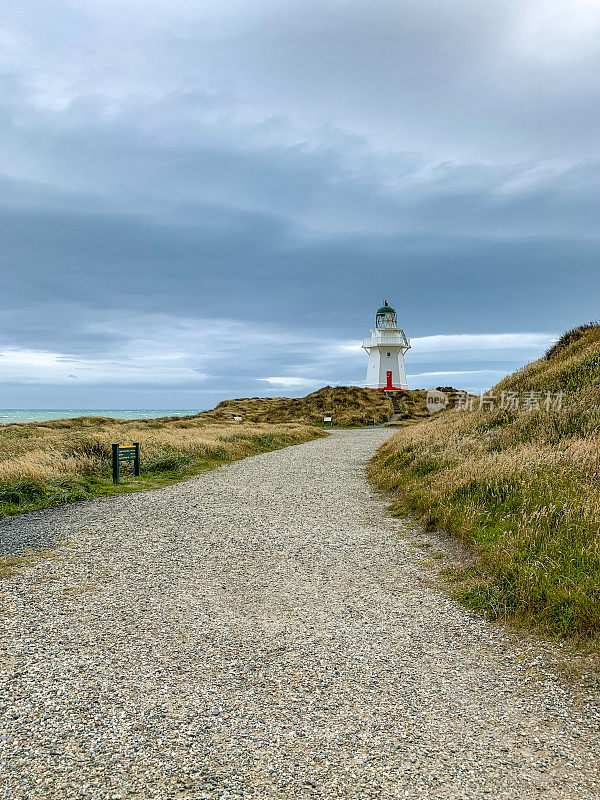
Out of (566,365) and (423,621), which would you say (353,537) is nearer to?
(423,621)

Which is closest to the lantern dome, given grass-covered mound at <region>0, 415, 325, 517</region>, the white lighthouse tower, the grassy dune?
the white lighthouse tower

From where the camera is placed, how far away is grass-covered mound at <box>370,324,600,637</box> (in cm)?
669

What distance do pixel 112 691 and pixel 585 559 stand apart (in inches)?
234

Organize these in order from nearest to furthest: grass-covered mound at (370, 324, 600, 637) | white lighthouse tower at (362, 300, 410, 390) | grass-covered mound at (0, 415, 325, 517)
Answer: grass-covered mound at (370, 324, 600, 637), grass-covered mound at (0, 415, 325, 517), white lighthouse tower at (362, 300, 410, 390)

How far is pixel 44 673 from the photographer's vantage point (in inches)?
212

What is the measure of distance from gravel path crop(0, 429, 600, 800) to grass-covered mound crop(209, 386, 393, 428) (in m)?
42.4

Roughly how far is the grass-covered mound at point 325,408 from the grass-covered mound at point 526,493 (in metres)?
30.6

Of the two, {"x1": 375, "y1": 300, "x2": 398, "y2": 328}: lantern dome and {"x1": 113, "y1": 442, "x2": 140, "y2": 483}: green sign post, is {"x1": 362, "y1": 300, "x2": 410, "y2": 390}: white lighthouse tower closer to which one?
{"x1": 375, "y1": 300, "x2": 398, "y2": 328}: lantern dome

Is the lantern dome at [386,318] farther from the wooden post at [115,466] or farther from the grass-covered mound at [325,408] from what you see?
the wooden post at [115,466]

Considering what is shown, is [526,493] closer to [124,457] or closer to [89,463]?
[124,457]

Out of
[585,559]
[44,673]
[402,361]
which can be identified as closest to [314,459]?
[585,559]

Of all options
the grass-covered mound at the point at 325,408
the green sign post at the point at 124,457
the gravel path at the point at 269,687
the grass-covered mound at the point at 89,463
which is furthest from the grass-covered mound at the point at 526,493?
the grass-covered mound at the point at 325,408

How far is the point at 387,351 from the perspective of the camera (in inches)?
2665

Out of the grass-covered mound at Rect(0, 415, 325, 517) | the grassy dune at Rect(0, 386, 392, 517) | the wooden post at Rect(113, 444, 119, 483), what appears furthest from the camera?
the wooden post at Rect(113, 444, 119, 483)
